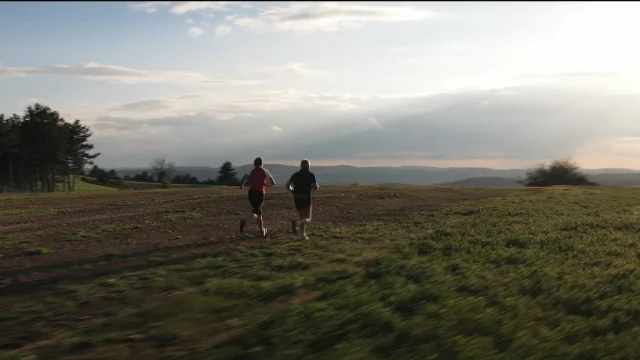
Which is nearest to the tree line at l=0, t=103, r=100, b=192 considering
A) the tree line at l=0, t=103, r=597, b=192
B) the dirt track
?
the tree line at l=0, t=103, r=597, b=192

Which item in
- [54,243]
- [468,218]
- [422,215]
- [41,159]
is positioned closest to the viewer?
[54,243]

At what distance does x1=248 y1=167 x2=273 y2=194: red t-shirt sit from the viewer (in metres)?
14.2

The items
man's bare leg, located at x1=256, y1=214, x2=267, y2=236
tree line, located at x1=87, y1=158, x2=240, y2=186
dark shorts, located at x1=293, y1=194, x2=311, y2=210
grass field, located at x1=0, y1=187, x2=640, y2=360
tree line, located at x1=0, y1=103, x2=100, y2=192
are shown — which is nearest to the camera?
grass field, located at x1=0, y1=187, x2=640, y2=360

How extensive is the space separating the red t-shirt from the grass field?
1.36m

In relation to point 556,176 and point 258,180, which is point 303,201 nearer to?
point 258,180

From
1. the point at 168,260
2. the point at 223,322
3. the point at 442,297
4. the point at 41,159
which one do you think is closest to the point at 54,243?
the point at 168,260

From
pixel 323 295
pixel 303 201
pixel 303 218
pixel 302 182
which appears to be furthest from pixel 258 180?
pixel 323 295

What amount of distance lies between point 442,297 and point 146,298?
403 centimetres

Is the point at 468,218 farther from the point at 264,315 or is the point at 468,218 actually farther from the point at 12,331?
the point at 12,331

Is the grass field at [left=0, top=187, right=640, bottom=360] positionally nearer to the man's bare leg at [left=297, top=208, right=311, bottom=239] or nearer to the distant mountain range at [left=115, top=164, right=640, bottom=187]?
the man's bare leg at [left=297, top=208, right=311, bottom=239]

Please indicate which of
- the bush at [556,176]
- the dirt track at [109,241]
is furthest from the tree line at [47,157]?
the dirt track at [109,241]

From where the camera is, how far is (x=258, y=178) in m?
14.2

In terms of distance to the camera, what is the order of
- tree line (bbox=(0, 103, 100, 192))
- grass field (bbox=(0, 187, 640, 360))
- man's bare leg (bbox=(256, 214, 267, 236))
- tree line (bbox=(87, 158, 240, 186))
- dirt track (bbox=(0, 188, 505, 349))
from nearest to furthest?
grass field (bbox=(0, 187, 640, 360)) → dirt track (bbox=(0, 188, 505, 349)) → man's bare leg (bbox=(256, 214, 267, 236)) → tree line (bbox=(0, 103, 100, 192)) → tree line (bbox=(87, 158, 240, 186))

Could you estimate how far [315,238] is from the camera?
47.3 ft
